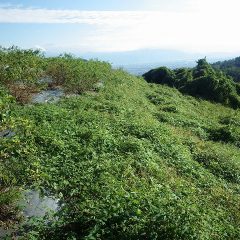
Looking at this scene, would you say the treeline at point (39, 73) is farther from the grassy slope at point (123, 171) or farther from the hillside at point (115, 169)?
the grassy slope at point (123, 171)

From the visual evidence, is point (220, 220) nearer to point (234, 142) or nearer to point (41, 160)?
point (41, 160)

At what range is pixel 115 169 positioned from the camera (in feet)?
38.3

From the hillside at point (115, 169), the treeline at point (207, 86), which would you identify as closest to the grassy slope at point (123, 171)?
the hillside at point (115, 169)

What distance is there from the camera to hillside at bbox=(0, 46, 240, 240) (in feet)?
26.4

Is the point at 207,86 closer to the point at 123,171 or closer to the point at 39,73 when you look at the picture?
the point at 39,73

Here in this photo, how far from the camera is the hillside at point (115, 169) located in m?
8.05


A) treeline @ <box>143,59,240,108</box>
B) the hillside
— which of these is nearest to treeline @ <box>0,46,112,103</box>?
the hillside

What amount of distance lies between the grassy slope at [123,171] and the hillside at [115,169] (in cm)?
3

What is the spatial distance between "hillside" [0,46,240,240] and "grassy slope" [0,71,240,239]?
0.09 feet

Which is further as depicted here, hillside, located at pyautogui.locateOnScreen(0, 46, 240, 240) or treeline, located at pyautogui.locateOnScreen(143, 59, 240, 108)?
treeline, located at pyautogui.locateOnScreen(143, 59, 240, 108)

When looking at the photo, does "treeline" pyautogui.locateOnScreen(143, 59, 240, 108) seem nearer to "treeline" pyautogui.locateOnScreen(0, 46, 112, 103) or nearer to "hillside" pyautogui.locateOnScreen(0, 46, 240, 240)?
"treeline" pyautogui.locateOnScreen(0, 46, 112, 103)

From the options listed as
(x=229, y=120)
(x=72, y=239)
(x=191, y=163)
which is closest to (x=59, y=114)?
(x=191, y=163)

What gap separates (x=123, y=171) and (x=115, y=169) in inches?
10.3

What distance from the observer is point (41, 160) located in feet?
37.4
